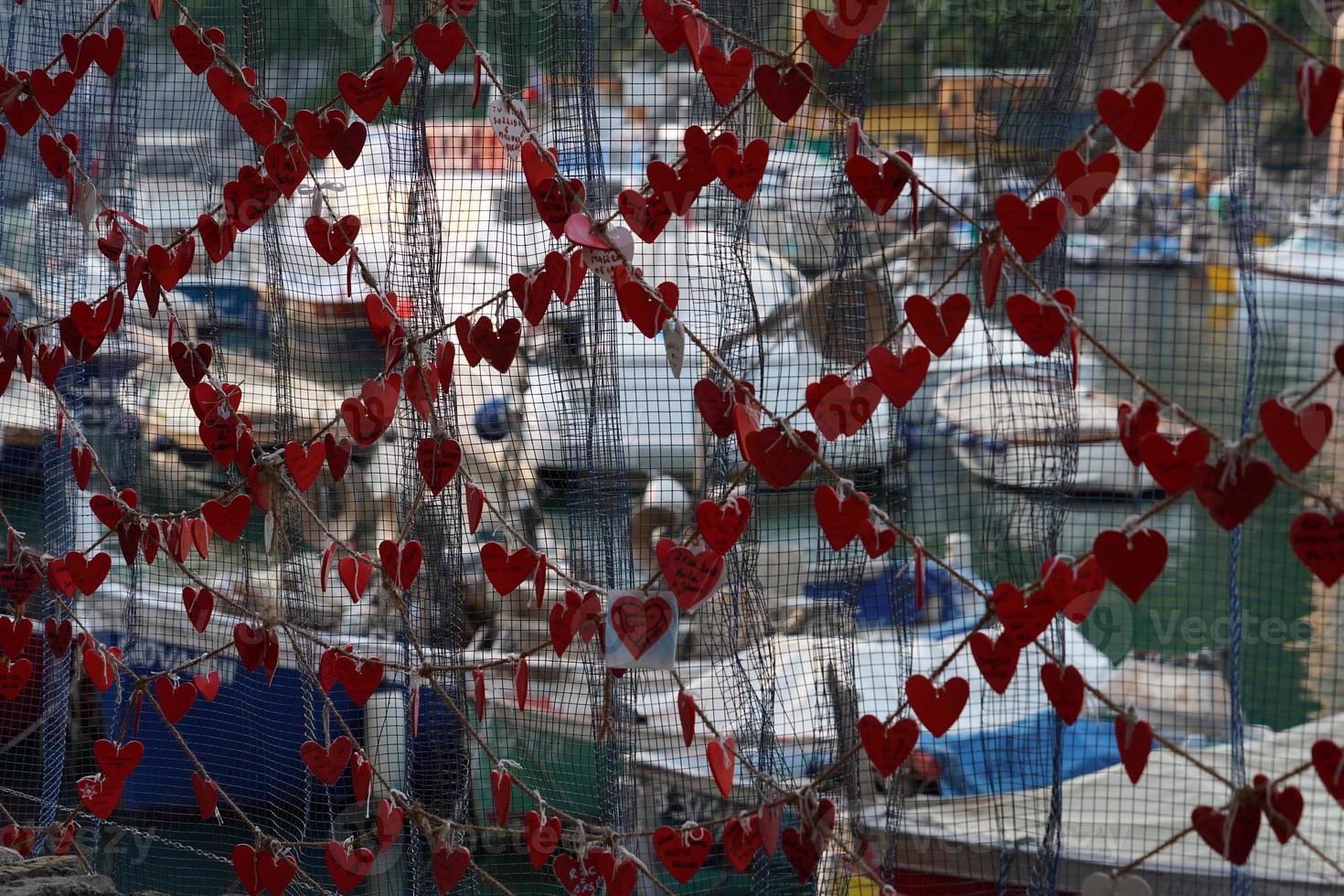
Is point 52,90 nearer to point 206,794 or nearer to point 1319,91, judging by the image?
point 206,794

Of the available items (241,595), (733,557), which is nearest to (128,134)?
(241,595)

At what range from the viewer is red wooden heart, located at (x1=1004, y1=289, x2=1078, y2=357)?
1137 millimetres

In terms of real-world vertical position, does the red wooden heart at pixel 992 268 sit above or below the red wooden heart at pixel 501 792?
above

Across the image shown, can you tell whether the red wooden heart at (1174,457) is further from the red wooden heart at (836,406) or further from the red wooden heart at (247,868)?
the red wooden heart at (247,868)

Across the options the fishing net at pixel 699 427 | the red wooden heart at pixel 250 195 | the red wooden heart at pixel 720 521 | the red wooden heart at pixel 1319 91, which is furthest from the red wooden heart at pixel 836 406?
the red wooden heart at pixel 250 195

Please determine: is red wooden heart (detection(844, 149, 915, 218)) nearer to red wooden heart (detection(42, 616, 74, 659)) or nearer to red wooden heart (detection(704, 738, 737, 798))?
red wooden heart (detection(704, 738, 737, 798))

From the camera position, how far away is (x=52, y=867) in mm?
1645

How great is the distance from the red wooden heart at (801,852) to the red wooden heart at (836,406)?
1.28ft

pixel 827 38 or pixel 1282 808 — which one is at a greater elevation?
pixel 827 38

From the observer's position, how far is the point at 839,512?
1.18m

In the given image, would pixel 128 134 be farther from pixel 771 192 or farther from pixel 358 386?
pixel 771 192

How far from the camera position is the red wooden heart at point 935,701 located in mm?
1180

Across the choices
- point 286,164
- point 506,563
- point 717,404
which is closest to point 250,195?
point 286,164

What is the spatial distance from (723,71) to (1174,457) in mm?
530
